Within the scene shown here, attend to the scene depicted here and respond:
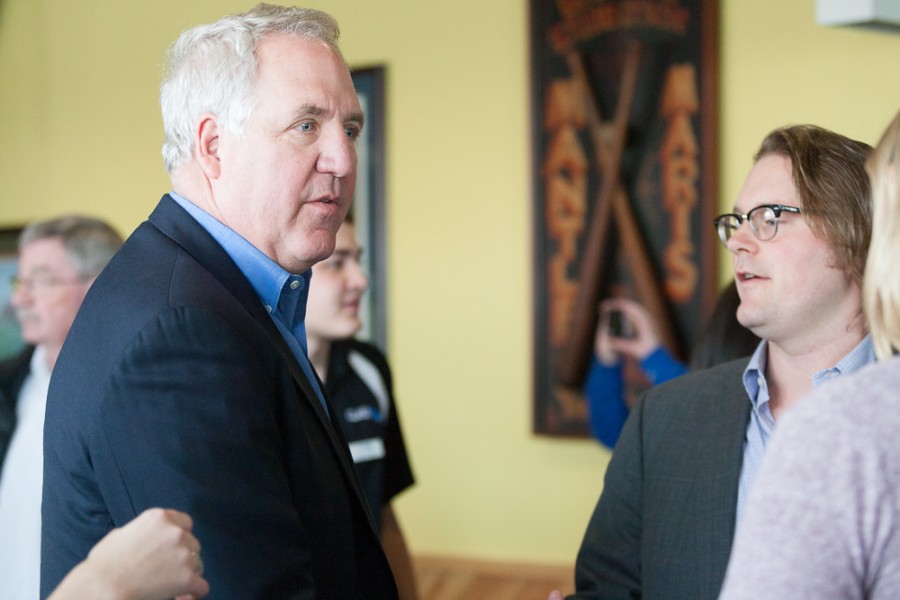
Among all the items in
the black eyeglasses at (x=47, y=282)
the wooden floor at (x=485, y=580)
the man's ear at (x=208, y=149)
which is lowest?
the wooden floor at (x=485, y=580)

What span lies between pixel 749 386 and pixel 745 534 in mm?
938

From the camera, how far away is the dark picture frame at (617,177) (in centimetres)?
416

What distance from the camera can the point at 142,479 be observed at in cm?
124

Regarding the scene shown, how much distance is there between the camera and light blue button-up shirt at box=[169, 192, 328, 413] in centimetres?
149

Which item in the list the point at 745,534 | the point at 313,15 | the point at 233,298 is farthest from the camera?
the point at 313,15

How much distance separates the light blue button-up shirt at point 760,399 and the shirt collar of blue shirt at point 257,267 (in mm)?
810

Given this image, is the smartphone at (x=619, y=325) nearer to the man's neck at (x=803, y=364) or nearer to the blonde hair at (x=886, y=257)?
the man's neck at (x=803, y=364)

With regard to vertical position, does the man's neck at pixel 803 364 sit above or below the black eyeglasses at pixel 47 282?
below

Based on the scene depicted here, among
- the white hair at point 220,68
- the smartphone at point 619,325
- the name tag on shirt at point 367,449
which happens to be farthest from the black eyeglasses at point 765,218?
the smartphone at point 619,325

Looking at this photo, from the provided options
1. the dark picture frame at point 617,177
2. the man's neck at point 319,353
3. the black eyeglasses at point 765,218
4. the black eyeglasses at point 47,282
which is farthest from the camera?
the dark picture frame at point 617,177

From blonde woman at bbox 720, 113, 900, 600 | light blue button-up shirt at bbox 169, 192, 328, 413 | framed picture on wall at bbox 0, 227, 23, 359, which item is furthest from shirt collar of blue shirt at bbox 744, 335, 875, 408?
framed picture on wall at bbox 0, 227, 23, 359

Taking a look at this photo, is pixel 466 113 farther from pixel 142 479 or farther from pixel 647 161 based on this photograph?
pixel 142 479

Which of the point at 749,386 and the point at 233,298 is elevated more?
the point at 233,298

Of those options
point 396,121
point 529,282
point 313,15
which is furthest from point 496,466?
point 313,15
